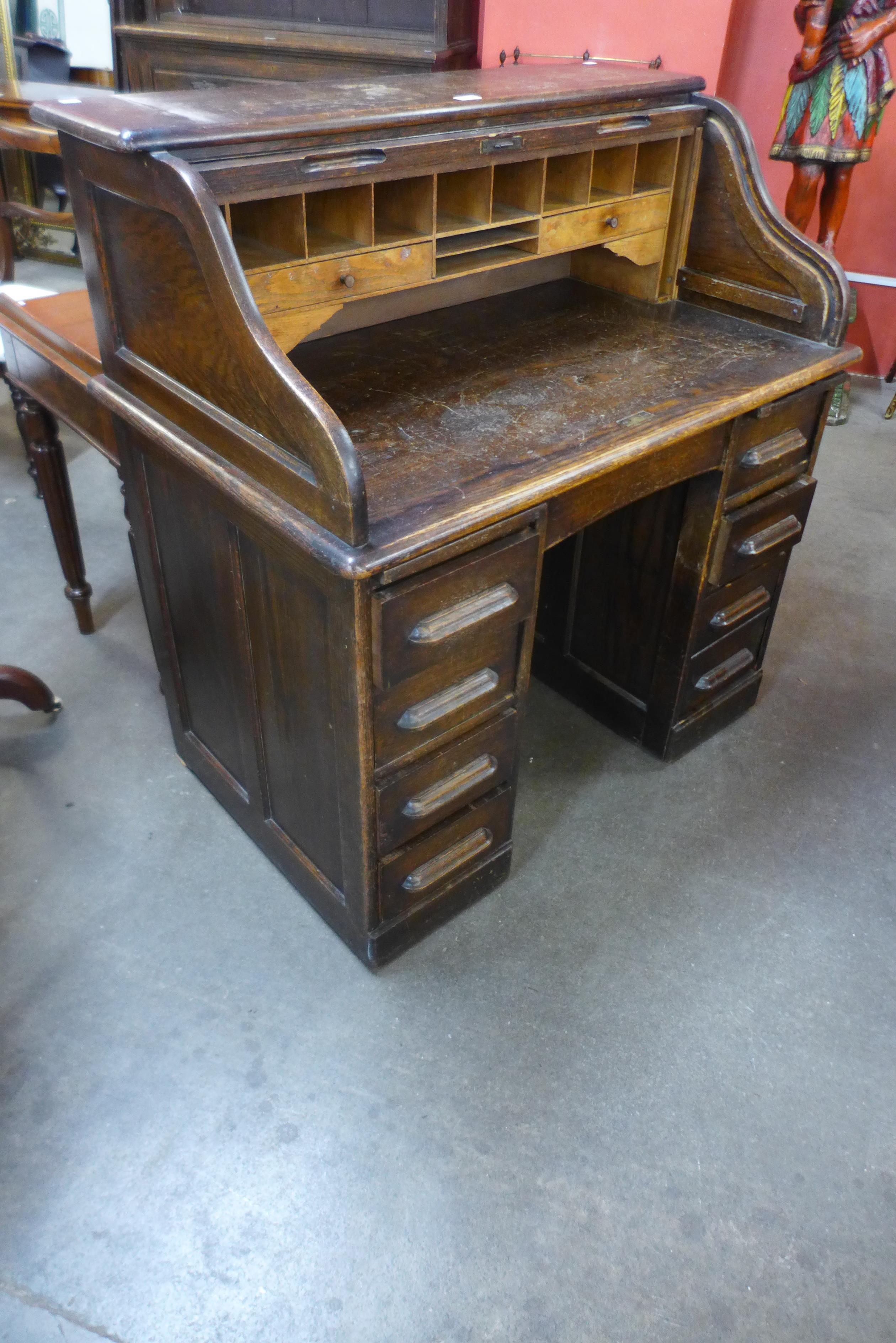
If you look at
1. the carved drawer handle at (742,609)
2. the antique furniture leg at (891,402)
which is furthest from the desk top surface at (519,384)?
the antique furniture leg at (891,402)

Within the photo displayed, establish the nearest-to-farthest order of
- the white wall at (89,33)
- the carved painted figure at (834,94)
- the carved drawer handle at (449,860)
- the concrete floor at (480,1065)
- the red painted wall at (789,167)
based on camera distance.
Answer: the concrete floor at (480,1065) < the carved drawer handle at (449,860) < the carved painted figure at (834,94) < the red painted wall at (789,167) < the white wall at (89,33)

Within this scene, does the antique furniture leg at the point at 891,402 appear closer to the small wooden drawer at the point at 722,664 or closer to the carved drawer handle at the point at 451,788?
the small wooden drawer at the point at 722,664

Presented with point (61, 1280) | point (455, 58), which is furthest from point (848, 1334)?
point (455, 58)

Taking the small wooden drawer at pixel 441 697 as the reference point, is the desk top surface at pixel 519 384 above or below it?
above

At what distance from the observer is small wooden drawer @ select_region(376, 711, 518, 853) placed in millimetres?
1550

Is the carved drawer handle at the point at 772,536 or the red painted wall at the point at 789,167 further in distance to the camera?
the red painted wall at the point at 789,167

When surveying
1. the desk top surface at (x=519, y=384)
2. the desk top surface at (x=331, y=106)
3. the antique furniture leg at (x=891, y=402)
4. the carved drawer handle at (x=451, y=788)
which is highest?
the desk top surface at (x=331, y=106)

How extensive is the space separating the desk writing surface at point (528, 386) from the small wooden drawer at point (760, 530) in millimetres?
266

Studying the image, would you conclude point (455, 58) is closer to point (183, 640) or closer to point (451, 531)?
point (183, 640)

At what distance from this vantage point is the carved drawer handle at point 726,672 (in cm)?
217

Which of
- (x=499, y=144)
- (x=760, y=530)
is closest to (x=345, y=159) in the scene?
(x=499, y=144)

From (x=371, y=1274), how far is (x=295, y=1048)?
377mm

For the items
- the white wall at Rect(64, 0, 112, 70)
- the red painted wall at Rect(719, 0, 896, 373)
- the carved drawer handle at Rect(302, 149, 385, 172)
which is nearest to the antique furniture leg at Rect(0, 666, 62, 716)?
the carved drawer handle at Rect(302, 149, 385, 172)

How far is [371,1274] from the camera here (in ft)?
4.47
